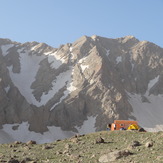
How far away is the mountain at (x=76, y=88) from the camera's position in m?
122

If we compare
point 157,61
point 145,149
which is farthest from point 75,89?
point 145,149

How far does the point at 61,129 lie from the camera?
12312 cm

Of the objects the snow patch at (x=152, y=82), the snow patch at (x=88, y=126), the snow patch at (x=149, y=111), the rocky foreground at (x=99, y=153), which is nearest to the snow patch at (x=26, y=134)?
the snow patch at (x=88, y=126)

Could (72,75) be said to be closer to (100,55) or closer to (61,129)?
(100,55)

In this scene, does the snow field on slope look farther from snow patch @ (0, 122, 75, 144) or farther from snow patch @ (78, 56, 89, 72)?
snow patch @ (0, 122, 75, 144)

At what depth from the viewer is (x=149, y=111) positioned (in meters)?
138

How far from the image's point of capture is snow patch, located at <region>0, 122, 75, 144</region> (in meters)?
108

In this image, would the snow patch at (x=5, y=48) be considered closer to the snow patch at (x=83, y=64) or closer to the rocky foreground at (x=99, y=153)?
the snow patch at (x=83, y=64)

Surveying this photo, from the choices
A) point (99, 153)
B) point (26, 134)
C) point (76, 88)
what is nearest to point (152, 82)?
point (76, 88)

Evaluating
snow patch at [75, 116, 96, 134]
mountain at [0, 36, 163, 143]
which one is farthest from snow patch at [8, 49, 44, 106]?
snow patch at [75, 116, 96, 134]

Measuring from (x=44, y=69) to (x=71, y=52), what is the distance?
68.1ft

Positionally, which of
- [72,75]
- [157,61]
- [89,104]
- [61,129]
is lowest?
[61,129]

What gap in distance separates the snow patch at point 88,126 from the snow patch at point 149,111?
20.3 meters

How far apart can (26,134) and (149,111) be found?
60.5 metres
